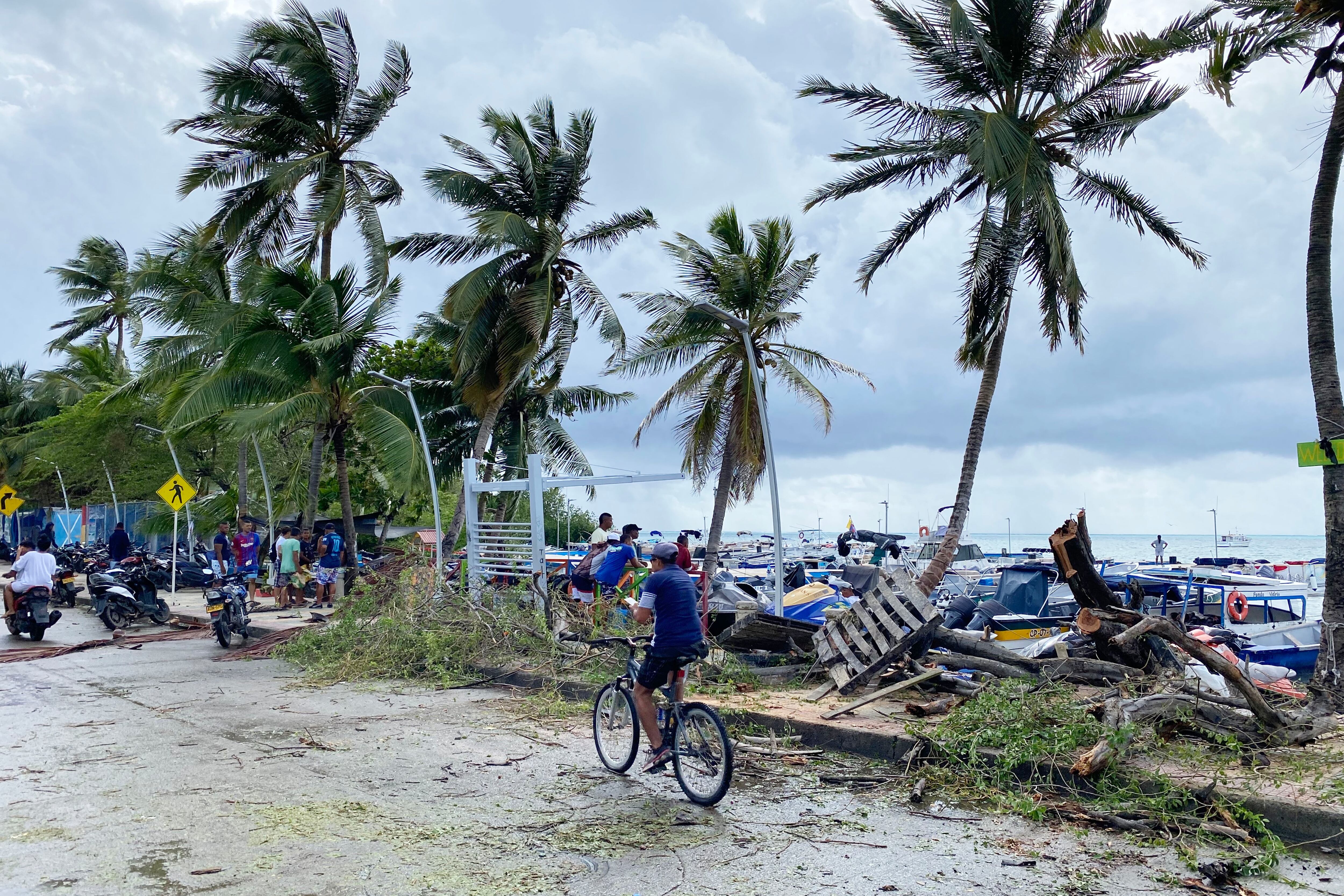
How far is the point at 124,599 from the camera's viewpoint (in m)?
18.0

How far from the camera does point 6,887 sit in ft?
16.3

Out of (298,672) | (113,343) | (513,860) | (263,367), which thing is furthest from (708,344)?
(113,343)

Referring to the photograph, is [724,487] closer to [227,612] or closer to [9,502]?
[227,612]

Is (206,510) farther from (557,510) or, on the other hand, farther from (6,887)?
(6,887)

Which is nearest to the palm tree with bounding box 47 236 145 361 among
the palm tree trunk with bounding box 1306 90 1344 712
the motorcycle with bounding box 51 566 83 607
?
the motorcycle with bounding box 51 566 83 607

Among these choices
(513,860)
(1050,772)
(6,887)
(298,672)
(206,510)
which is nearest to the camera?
(6,887)

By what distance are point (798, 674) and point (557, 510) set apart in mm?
54984

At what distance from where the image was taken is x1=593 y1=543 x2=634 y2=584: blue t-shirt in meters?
12.5

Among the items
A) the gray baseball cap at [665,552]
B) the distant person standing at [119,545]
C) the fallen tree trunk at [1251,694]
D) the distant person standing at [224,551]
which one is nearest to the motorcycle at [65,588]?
the distant person standing at [224,551]

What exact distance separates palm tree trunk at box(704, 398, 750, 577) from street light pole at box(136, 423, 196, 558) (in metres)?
15.4

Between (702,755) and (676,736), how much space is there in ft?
0.92

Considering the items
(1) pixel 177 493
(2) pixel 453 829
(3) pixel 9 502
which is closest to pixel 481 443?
(1) pixel 177 493

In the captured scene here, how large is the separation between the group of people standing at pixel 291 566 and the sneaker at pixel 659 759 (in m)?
15.9

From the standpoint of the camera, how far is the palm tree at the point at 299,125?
23797mm
